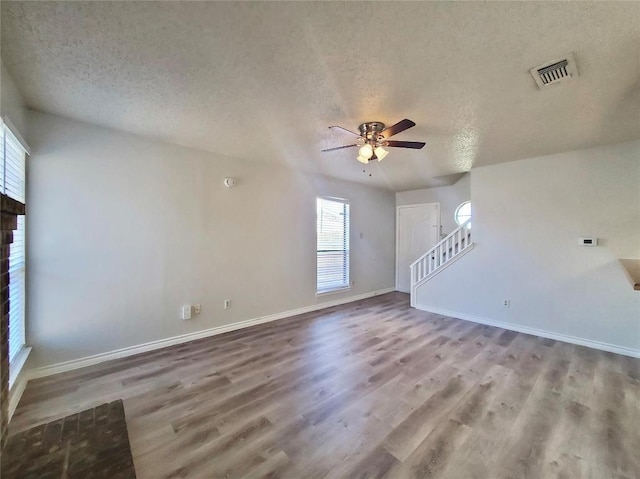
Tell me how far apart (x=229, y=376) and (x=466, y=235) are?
4357 millimetres

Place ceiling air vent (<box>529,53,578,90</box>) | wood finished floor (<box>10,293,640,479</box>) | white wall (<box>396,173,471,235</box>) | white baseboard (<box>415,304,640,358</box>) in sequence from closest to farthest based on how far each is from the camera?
wood finished floor (<box>10,293,640,479</box>), ceiling air vent (<box>529,53,578,90</box>), white baseboard (<box>415,304,640,358</box>), white wall (<box>396,173,471,235</box>)

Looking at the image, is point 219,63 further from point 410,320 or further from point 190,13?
point 410,320

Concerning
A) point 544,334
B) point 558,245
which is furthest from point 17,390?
point 558,245

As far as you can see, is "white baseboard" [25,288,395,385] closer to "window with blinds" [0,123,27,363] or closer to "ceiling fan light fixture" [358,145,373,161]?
"window with blinds" [0,123,27,363]

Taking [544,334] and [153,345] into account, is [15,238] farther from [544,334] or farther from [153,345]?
[544,334]

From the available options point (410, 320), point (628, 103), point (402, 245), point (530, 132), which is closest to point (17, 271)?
point (410, 320)

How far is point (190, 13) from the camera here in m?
1.45

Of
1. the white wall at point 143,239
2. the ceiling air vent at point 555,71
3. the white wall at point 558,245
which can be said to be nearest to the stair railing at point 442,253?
the white wall at point 558,245

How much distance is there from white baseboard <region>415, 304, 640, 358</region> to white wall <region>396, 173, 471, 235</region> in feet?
6.58

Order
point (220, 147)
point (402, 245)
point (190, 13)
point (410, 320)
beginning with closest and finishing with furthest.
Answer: point (190, 13)
point (220, 147)
point (410, 320)
point (402, 245)

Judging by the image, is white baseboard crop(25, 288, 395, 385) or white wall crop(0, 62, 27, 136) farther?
white baseboard crop(25, 288, 395, 385)

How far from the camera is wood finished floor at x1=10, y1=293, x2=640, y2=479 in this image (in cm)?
163

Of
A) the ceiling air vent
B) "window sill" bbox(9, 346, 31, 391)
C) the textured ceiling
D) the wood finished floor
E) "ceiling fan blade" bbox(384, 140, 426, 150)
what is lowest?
the wood finished floor

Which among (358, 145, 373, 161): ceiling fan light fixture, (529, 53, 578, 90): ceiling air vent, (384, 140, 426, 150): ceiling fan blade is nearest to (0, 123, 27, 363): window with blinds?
(358, 145, 373, 161): ceiling fan light fixture
